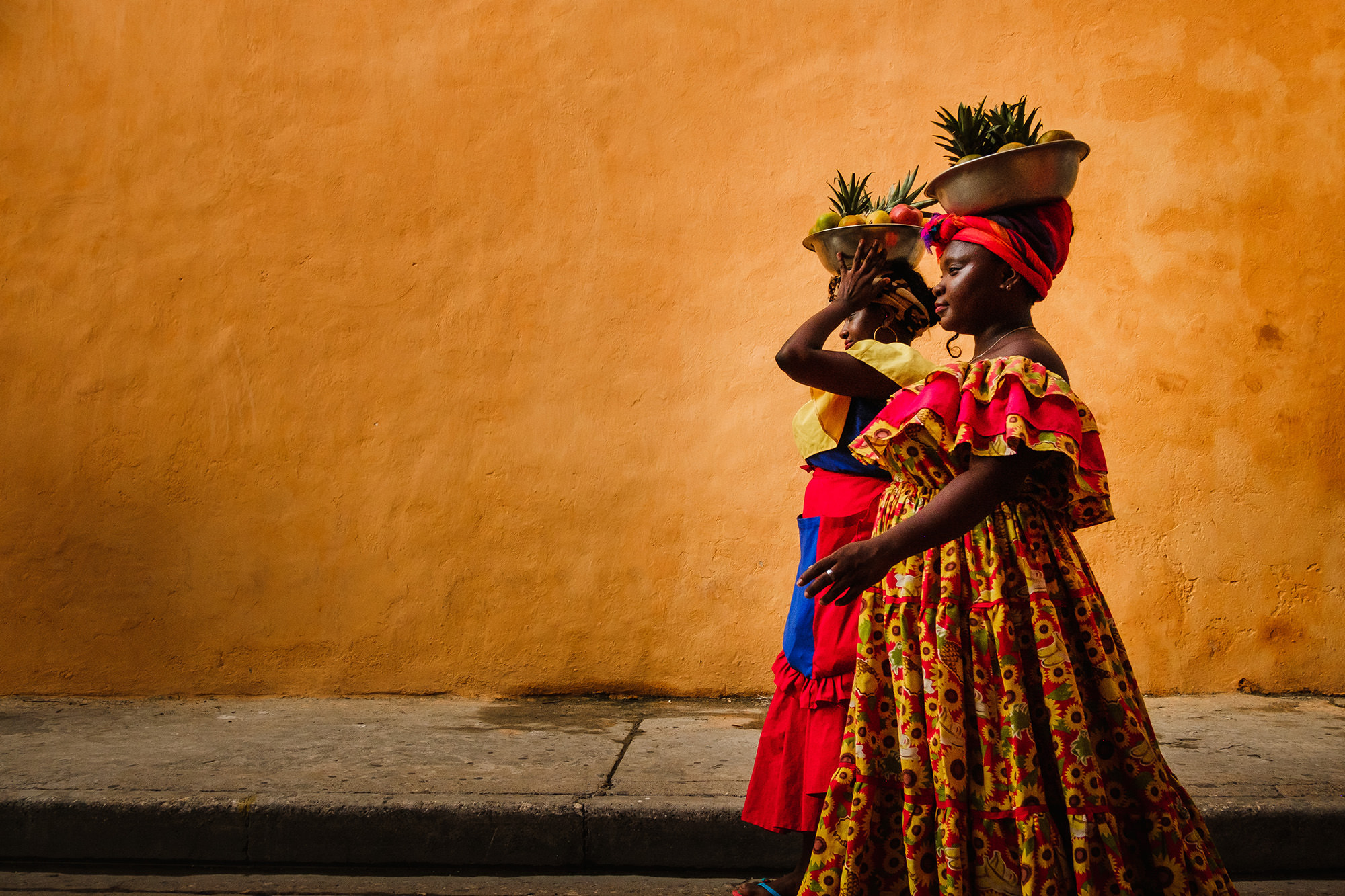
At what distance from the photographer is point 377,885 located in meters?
2.89

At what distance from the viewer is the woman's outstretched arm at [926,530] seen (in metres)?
1.66

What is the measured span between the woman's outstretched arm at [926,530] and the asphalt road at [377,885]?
1.60 m

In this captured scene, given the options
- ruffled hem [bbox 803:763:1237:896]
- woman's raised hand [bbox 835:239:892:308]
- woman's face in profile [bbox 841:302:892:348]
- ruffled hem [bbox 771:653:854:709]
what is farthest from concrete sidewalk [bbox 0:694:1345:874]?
woman's raised hand [bbox 835:239:892:308]

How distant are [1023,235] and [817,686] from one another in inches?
43.2

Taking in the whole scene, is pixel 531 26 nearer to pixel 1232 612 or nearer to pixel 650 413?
pixel 650 413

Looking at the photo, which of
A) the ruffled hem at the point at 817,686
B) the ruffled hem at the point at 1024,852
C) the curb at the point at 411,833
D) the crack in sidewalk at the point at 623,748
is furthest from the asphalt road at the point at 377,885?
the ruffled hem at the point at 1024,852

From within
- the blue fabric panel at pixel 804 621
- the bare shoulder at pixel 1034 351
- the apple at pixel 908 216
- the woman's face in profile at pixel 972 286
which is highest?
the apple at pixel 908 216

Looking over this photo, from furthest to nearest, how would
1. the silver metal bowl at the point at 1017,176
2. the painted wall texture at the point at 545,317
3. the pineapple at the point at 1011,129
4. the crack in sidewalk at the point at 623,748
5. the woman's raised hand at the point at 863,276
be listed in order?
the painted wall texture at the point at 545,317, the crack in sidewalk at the point at 623,748, the woman's raised hand at the point at 863,276, the pineapple at the point at 1011,129, the silver metal bowl at the point at 1017,176

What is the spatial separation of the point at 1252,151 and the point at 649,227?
2.78 metres

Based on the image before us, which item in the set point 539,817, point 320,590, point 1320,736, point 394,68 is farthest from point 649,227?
point 1320,736

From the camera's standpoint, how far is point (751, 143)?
4.64 metres

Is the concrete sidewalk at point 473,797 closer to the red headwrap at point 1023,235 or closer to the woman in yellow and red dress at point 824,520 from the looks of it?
the woman in yellow and red dress at point 824,520

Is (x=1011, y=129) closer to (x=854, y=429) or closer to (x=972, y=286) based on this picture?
(x=972, y=286)

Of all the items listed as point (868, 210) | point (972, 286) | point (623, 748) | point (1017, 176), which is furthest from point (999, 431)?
point (623, 748)
